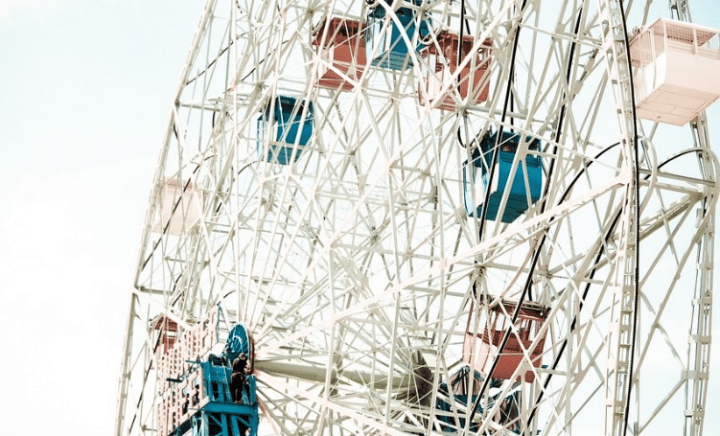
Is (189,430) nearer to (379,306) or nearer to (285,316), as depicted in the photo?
(285,316)

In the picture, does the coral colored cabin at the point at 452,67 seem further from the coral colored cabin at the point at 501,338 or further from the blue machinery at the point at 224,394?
the blue machinery at the point at 224,394

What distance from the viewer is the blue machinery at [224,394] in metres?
31.5

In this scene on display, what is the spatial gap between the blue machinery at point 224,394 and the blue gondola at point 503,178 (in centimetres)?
537

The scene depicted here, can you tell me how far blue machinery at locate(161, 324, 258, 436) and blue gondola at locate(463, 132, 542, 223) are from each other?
537 cm

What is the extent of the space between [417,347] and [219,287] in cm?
428

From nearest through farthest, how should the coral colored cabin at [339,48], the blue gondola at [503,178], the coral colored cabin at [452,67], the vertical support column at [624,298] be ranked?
1. the vertical support column at [624,298]
2. the blue gondola at [503,178]
3. the coral colored cabin at [452,67]
4. the coral colored cabin at [339,48]

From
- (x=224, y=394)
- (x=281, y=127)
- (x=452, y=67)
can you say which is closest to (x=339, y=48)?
(x=281, y=127)

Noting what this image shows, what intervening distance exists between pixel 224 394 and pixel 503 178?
700cm

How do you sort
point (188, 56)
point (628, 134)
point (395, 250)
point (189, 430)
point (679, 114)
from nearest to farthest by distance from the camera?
point (628, 134), point (679, 114), point (395, 250), point (189, 430), point (188, 56)

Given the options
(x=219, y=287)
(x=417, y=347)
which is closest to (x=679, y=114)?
(x=417, y=347)

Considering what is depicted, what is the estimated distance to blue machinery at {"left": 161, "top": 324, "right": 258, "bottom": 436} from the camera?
3155cm

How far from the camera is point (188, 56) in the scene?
37.3m

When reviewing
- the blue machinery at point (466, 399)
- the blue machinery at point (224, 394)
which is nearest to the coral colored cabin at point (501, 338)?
the blue machinery at point (466, 399)

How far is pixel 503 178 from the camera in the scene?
29453 mm
